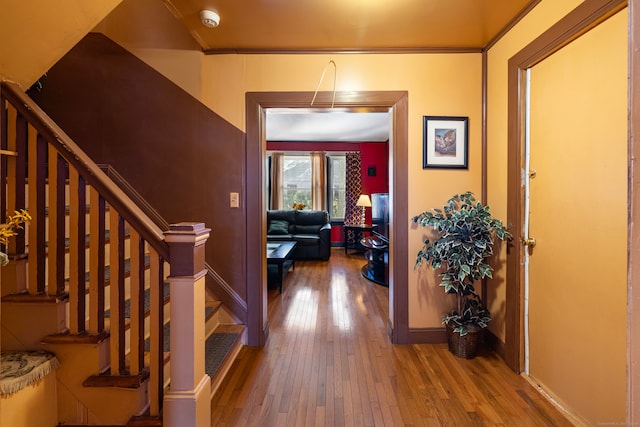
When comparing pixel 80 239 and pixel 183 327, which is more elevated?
pixel 80 239

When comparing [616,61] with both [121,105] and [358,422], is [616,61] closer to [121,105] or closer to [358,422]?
[358,422]

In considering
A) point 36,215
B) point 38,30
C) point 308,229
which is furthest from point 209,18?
point 308,229

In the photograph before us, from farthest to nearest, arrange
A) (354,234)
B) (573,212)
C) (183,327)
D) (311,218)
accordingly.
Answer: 1. (354,234)
2. (311,218)
3. (573,212)
4. (183,327)

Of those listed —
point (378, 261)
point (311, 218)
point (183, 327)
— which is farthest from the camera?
point (311, 218)

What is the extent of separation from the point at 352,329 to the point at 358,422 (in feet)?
3.50

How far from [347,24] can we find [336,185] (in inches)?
204

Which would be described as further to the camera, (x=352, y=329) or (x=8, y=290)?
(x=352, y=329)

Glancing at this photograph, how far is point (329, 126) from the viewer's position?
17.3 feet

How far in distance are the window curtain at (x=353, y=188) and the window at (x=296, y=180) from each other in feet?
3.24

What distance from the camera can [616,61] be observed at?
1.29m

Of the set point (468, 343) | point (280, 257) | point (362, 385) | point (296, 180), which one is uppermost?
point (296, 180)

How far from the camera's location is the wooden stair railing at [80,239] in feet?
4.17

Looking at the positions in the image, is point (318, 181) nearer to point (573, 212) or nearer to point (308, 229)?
point (308, 229)

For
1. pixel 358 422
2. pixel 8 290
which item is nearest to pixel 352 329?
pixel 358 422
